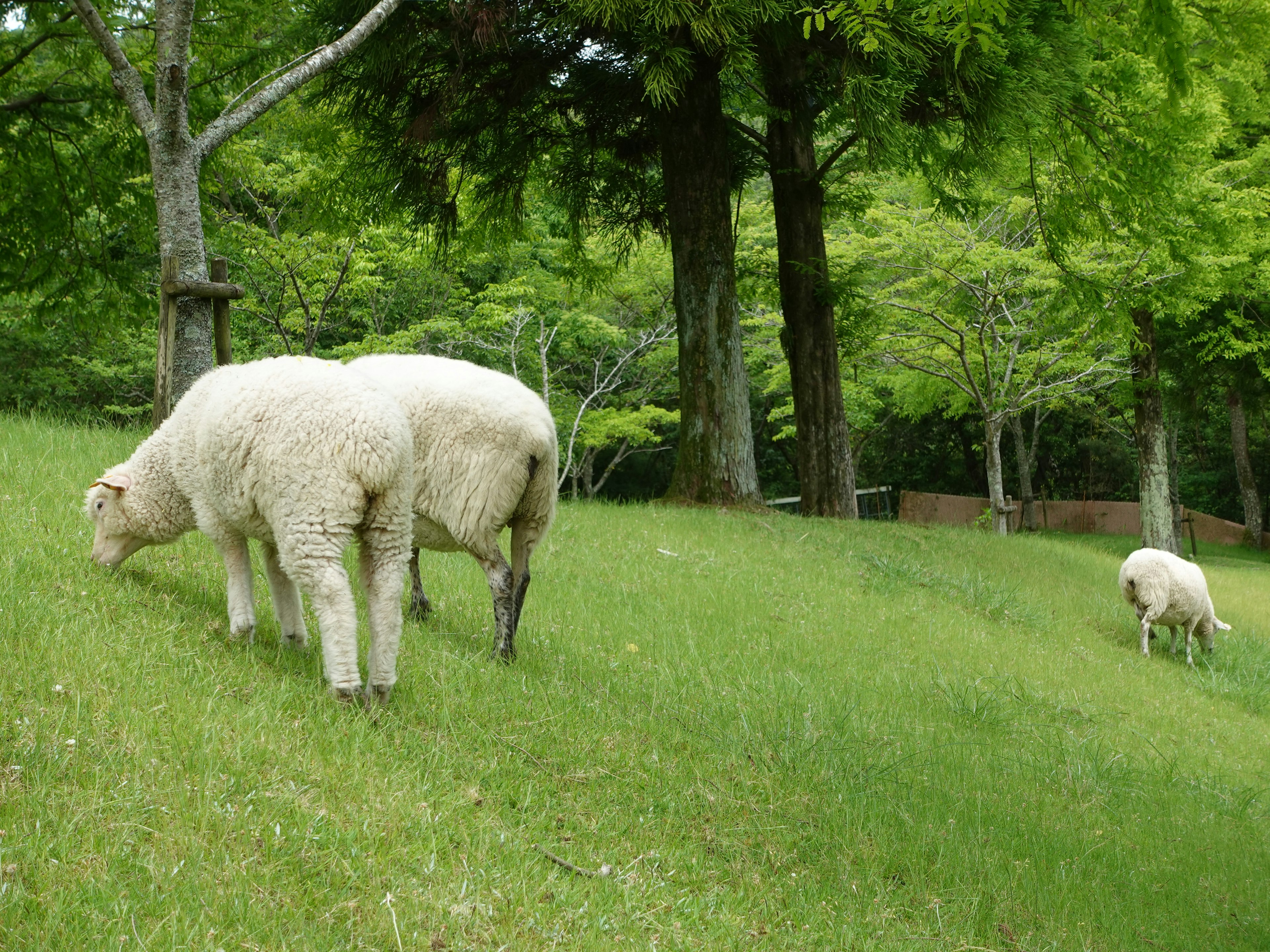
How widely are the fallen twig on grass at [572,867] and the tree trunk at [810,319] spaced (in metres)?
12.4

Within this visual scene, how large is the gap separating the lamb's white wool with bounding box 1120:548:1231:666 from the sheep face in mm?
11081

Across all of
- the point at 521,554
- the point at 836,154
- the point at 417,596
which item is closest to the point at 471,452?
the point at 521,554

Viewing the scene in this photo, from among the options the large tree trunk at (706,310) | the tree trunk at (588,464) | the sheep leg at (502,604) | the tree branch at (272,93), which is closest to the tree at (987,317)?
the large tree trunk at (706,310)

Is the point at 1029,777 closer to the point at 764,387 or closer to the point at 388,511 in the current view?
the point at 388,511

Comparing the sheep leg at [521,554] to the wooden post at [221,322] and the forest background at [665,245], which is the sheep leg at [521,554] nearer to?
the wooden post at [221,322]

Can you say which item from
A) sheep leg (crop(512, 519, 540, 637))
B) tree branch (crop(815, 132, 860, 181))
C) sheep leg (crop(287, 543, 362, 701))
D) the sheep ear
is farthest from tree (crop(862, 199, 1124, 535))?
sheep leg (crop(287, 543, 362, 701))

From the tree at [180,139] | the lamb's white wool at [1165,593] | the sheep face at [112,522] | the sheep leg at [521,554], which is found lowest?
the lamb's white wool at [1165,593]

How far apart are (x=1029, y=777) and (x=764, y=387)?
25636mm

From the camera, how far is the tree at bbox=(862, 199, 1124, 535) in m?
20.5

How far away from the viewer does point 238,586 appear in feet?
17.3

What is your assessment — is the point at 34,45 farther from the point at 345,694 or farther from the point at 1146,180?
the point at 1146,180

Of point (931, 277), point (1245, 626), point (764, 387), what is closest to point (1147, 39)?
point (1245, 626)

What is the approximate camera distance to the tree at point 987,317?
20453mm

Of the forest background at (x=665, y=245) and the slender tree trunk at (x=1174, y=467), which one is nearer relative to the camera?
the forest background at (x=665, y=245)
